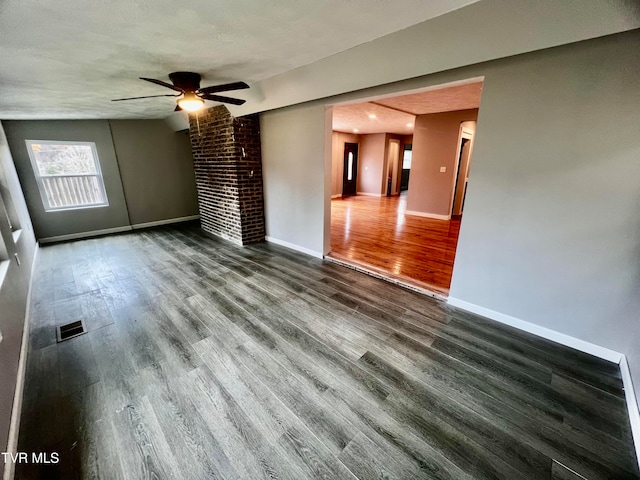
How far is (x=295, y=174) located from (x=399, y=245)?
7.14 ft

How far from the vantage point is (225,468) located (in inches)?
50.4

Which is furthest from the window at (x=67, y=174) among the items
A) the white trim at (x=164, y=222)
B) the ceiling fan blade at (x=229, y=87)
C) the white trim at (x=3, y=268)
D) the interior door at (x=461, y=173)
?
the interior door at (x=461, y=173)

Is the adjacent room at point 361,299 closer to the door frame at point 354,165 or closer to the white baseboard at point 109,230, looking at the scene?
the white baseboard at point 109,230

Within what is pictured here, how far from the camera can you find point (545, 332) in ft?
7.31

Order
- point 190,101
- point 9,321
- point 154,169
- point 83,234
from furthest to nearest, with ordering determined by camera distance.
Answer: point 154,169
point 83,234
point 190,101
point 9,321

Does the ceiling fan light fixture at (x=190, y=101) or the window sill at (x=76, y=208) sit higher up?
the ceiling fan light fixture at (x=190, y=101)

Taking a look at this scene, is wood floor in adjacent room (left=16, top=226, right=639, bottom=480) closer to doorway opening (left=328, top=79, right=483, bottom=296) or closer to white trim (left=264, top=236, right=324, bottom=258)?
doorway opening (left=328, top=79, right=483, bottom=296)

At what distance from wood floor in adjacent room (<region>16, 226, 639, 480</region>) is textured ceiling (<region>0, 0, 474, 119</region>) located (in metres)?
2.35

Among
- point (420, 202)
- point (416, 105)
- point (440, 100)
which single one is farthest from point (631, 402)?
point (420, 202)

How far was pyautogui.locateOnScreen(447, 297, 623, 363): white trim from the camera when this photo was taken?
2.00m

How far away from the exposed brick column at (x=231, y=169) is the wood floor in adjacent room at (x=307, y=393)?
205 centimetres

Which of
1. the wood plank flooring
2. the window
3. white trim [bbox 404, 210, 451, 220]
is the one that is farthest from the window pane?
white trim [bbox 404, 210, 451, 220]

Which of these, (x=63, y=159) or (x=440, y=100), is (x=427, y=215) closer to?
(x=440, y=100)

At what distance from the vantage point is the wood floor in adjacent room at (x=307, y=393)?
132cm
